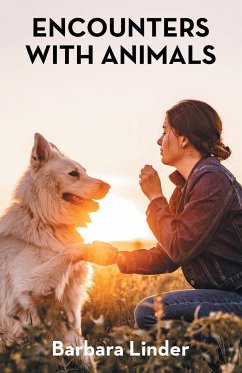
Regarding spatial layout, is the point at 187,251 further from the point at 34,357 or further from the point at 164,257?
the point at 34,357

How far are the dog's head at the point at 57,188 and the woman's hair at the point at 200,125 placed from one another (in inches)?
60.0

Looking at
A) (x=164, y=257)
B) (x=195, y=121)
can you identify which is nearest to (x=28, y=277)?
(x=164, y=257)

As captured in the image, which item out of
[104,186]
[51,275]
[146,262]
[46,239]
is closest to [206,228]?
[146,262]

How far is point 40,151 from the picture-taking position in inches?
201

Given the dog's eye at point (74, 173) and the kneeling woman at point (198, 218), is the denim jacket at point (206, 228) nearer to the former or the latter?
the kneeling woman at point (198, 218)

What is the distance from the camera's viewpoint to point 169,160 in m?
3.90

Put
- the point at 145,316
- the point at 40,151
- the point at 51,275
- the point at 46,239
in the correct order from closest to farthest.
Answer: the point at 145,316
the point at 51,275
the point at 46,239
the point at 40,151

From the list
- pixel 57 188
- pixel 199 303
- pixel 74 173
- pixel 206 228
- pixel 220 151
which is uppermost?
pixel 220 151

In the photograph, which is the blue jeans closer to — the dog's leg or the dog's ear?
the dog's leg

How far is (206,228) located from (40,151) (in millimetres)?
2141

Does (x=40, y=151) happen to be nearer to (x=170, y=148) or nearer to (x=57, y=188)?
(x=57, y=188)

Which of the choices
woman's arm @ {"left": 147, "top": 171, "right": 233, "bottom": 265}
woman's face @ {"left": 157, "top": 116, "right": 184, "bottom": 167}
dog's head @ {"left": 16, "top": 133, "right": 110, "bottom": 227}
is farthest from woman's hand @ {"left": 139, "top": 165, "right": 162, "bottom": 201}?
dog's head @ {"left": 16, "top": 133, "right": 110, "bottom": 227}

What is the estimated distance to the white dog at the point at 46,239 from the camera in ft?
14.5

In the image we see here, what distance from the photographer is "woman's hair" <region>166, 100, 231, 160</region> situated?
3814 mm
